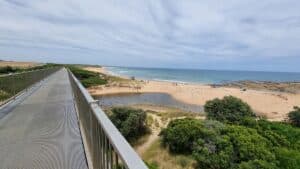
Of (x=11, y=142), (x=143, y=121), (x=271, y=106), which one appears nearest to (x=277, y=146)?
(x=143, y=121)

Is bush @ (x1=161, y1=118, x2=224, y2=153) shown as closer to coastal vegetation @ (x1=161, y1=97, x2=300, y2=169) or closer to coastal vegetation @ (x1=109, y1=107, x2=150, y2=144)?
coastal vegetation @ (x1=161, y1=97, x2=300, y2=169)

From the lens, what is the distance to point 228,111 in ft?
70.0

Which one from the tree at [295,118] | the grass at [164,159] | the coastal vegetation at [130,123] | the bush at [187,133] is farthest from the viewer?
the tree at [295,118]

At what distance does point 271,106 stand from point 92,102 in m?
36.6

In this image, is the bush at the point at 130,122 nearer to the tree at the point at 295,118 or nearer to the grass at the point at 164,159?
the grass at the point at 164,159

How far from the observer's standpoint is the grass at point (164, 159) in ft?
45.8

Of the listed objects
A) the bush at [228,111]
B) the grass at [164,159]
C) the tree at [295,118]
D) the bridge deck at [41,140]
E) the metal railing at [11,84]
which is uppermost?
the metal railing at [11,84]

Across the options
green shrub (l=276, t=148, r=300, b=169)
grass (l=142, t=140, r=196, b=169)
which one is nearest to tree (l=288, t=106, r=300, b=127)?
green shrub (l=276, t=148, r=300, b=169)

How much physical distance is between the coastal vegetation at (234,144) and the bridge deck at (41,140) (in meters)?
8.33

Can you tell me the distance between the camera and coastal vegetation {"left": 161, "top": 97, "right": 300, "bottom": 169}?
12.4 m

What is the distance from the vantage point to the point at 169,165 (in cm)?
1431

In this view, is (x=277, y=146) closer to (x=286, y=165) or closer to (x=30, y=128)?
(x=286, y=165)

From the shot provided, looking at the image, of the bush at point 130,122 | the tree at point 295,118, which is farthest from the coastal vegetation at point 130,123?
the tree at point 295,118

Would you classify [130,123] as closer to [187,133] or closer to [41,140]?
[187,133]
